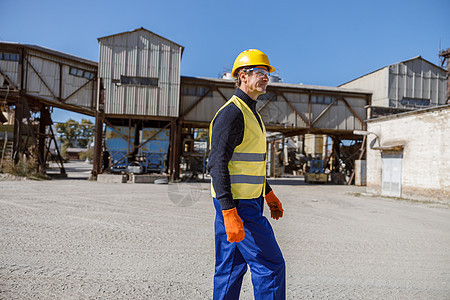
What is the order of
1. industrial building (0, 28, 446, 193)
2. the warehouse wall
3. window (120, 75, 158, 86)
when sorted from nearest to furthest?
1. the warehouse wall
2. industrial building (0, 28, 446, 193)
3. window (120, 75, 158, 86)

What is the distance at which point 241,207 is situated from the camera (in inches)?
93.8

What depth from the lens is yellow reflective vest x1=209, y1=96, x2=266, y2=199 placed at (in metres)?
2.41

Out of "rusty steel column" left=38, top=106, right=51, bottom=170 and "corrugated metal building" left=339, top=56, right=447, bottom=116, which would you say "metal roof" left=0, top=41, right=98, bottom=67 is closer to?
"rusty steel column" left=38, top=106, right=51, bottom=170

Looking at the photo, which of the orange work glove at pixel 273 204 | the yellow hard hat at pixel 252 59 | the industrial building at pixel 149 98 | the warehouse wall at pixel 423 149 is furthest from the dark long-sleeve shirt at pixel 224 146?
the industrial building at pixel 149 98

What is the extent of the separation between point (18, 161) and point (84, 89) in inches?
225

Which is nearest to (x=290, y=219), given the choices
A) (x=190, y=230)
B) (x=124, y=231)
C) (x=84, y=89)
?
(x=190, y=230)

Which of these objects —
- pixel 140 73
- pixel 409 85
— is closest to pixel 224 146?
pixel 140 73

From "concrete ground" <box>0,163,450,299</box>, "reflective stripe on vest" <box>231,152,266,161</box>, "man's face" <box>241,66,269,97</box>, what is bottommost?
"concrete ground" <box>0,163,450,299</box>

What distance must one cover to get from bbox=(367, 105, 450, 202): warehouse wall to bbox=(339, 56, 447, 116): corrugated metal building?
794 cm

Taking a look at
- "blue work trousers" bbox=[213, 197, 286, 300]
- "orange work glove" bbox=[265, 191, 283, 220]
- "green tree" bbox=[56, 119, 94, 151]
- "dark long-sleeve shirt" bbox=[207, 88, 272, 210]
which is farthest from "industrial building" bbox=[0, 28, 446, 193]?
"green tree" bbox=[56, 119, 94, 151]

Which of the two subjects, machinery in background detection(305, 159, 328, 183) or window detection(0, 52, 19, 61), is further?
machinery in background detection(305, 159, 328, 183)

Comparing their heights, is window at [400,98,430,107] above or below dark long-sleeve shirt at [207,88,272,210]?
above

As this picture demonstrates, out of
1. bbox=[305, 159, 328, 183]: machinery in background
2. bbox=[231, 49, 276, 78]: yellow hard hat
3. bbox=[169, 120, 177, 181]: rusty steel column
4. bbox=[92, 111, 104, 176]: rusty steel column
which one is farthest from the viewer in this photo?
bbox=[305, 159, 328, 183]: machinery in background

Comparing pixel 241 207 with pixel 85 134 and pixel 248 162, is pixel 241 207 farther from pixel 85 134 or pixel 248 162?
pixel 85 134
